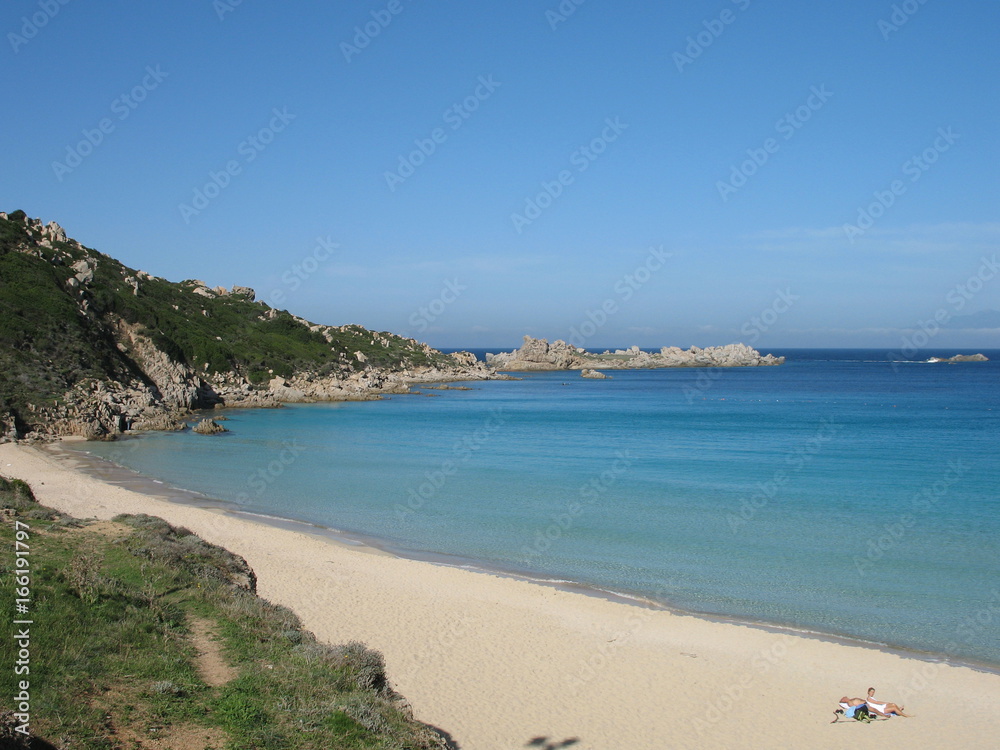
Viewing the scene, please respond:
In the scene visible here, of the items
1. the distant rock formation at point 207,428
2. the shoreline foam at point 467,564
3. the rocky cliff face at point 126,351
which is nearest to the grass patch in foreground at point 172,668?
the shoreline foam at point 467,564

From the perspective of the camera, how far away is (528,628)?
13.0m

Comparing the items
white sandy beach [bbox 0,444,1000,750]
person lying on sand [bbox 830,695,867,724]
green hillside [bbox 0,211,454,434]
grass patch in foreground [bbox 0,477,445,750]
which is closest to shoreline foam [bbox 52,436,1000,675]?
white sandy beach [bbox 0,444,1000,750]

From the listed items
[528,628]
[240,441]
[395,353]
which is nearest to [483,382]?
[395,353]

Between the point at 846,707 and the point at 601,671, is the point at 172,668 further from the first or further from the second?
the point at 846,707

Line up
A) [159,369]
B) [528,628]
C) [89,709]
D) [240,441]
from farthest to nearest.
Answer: [159,369], [240,441], [528,628], [89,709]

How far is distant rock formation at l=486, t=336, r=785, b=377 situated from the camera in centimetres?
14962

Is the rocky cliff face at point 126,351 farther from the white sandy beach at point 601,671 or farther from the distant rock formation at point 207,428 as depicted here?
the white sandy beach at point 601,671

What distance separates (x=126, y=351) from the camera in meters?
51.7

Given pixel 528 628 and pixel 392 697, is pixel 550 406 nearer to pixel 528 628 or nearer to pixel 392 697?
pixel 528 628

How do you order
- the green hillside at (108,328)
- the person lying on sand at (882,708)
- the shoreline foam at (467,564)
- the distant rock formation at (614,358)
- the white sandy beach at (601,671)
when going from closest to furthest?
the white sandy beach at (601,671)
the person lying on sand at (882,708)
the shoreline foam at (467,564)
the green hillside at (108,328)
the distant rock formation at (614,358)

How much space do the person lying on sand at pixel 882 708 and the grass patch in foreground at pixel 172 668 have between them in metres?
Answer: 6.74

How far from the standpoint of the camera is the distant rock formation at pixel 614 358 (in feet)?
491

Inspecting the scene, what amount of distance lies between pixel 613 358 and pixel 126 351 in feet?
440

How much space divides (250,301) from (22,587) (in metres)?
101
